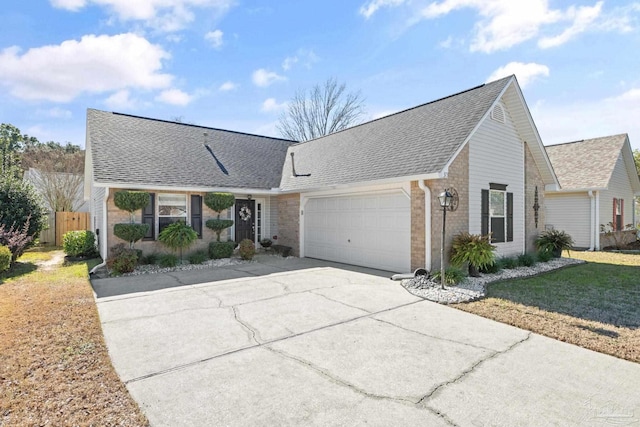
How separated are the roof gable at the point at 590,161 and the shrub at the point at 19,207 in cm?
2230

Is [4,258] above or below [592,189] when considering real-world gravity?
below

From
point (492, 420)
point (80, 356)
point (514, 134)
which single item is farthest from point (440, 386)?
A: point (514, 134)

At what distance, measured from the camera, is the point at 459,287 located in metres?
7.56

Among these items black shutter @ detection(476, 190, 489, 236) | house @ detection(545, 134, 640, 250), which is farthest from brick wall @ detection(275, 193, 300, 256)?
house @ detection(545, 134, 640, 250)

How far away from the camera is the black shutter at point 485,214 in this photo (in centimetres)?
989

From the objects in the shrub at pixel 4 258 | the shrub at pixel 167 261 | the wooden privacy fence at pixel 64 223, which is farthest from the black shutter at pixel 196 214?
the wooden privacy fence at pixel 64 223

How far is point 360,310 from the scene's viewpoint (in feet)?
19.5

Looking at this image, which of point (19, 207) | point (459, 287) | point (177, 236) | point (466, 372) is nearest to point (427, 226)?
point (459, 287)

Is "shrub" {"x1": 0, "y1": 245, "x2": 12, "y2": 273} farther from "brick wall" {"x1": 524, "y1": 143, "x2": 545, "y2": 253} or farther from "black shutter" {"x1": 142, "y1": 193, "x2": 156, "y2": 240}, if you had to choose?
"brick wall" {"x1": 524, "y1": 143, "x2": 545, "y2": 253}

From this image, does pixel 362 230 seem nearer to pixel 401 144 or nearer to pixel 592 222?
pixel 401 144

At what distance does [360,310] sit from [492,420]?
3259 mm

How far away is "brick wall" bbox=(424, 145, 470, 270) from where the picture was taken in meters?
8.52

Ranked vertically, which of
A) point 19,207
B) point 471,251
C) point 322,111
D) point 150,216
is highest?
point 322,111

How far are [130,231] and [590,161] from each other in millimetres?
20710
